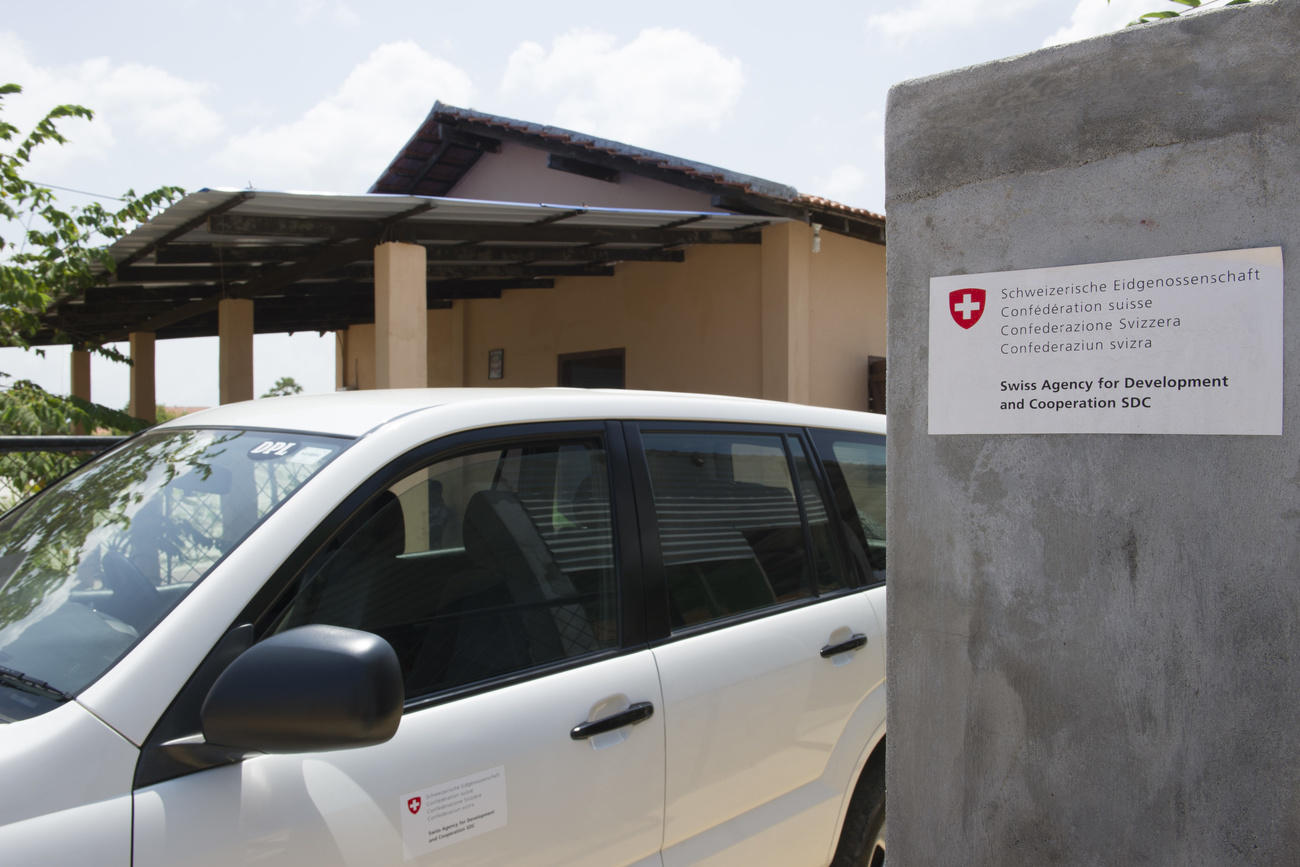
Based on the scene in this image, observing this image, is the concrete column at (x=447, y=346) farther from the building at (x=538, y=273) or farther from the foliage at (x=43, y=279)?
the foliage at (x=43, y=279)

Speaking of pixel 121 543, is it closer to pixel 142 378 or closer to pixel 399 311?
pixel 399 311

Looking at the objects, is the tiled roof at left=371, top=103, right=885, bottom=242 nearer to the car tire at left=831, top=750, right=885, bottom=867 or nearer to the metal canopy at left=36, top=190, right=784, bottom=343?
the metal canopy at left=36, top=190, right=784, bottom=343

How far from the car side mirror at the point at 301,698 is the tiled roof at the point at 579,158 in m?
8.05

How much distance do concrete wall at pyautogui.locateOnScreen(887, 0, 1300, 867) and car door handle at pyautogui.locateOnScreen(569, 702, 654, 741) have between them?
0.56m

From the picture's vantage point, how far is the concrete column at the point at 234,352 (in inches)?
445

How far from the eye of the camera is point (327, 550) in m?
1.93

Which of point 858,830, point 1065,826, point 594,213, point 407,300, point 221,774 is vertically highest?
point 594,213

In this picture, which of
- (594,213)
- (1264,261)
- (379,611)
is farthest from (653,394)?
(594,213)

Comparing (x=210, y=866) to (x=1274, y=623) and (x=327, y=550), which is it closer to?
(x=327, y=550)

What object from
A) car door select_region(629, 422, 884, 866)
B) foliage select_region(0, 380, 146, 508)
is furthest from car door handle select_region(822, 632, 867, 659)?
foliage select_region(0, 380, 146, 508)

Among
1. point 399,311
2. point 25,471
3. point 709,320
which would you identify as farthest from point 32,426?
point 709,320

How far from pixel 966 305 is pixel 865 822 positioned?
1.76 meters

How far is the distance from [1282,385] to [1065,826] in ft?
2.74

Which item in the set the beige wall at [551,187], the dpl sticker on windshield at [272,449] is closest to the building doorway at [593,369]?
the beige wall at [551,187]
